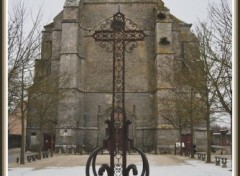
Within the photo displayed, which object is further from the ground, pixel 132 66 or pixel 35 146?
pixel 132 66

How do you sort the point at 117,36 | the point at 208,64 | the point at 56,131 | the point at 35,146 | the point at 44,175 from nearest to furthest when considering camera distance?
the point at 117,36
the point at 44,175
the point at 208,64
the point at 56,131
the point at 35,146

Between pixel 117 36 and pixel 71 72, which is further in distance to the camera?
pixel 71 72

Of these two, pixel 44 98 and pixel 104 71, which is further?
pixel 104 71

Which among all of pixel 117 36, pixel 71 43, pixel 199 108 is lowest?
pixel 199 108

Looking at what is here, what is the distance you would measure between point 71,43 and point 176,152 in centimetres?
1282

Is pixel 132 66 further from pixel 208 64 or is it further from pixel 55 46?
Result: pixel 208 64

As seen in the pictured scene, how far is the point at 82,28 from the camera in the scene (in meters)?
35.7

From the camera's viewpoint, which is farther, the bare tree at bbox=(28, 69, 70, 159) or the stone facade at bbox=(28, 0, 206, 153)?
the stone facade at bbox=(28, 0, 206, 153)

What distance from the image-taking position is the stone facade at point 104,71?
32.8 metres

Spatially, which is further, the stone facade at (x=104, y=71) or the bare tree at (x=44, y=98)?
the stone facade at (x=104, y=71)

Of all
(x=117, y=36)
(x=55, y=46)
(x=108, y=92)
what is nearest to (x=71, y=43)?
(x=55, y=46)

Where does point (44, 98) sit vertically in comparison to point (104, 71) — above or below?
below

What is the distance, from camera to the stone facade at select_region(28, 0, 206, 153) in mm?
32812

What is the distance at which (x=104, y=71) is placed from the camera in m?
35.5
